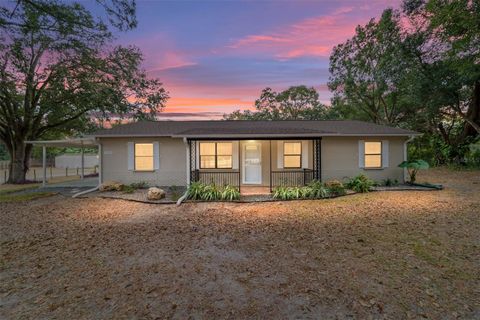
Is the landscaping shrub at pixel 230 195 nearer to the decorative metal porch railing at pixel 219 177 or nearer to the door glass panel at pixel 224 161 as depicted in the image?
the decorative metal porch railing at pixel 219 177

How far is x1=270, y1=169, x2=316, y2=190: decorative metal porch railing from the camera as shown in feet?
36.4

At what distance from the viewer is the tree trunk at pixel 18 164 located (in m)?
15.7

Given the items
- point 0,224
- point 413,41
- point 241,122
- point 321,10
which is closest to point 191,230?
point 0,224

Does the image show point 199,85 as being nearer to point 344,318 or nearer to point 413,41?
point 413,41

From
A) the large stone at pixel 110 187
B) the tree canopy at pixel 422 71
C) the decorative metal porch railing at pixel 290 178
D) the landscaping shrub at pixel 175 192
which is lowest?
the landscaping shrub at pixel 175 192

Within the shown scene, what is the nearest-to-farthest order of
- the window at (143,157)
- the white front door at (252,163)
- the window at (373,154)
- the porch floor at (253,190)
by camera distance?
the porch floor at (253,190) → the white front door at (252,163) → the window at (143,157) → the window at (373,154)

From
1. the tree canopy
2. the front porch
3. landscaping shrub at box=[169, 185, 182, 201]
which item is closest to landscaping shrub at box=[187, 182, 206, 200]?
landscaping shrub at box=[169, 185, 182, 201]

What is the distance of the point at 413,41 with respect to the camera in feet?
57.8

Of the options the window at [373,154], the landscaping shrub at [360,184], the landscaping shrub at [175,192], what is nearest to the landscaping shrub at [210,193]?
the landscaping shrub at [175,192]

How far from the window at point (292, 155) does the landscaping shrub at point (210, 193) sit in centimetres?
342

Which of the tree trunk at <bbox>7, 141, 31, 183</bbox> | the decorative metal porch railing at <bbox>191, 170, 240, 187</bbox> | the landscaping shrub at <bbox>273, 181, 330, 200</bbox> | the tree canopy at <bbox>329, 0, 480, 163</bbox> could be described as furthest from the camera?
the tree trunk at <bbox>7, 141, 31, 183</bbox>

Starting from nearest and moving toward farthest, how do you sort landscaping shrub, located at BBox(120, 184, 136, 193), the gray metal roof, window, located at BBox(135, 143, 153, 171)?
1. the gray metal roof
2. landscaping shrub, located at BBox(120, 184, 136, 193)
3. window, located at BBox(135, 143, 153, 171)

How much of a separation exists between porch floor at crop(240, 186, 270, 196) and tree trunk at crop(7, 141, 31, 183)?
47.5ft

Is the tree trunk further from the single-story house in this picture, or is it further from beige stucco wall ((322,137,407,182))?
beige stucco wall ((322,137,407,182))
